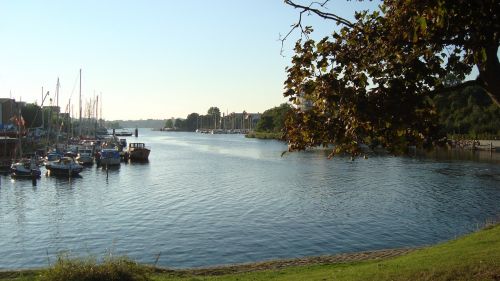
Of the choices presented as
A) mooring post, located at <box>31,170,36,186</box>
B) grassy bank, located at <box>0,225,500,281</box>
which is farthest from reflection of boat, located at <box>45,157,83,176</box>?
grassy bank, located at <box>0,225,500,281</box>

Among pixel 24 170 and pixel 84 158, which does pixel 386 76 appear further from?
pixel 84 158

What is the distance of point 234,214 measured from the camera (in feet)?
130

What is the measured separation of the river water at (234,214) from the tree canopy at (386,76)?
17.8m

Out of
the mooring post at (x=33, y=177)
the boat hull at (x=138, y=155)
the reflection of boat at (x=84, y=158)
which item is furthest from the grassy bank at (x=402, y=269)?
the boat hull at (x=138, y=155)

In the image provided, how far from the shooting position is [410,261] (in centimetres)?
1662

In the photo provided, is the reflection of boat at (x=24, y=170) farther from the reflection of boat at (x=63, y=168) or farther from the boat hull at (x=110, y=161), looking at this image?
the boat hull at (x=110, y=161)

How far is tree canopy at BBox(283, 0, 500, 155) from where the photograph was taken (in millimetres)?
8281

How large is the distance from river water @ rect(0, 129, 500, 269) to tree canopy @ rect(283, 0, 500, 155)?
58.5 feet

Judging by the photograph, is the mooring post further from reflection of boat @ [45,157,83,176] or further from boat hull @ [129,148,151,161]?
boat hull @ [129,148,151,161]

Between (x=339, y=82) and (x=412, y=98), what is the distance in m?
1.29

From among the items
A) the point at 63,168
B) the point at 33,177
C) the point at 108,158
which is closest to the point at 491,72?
the point at 33,177

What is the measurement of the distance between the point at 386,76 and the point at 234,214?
3206cm

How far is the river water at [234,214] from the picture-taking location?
2858cm

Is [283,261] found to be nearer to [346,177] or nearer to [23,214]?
[23,214]
